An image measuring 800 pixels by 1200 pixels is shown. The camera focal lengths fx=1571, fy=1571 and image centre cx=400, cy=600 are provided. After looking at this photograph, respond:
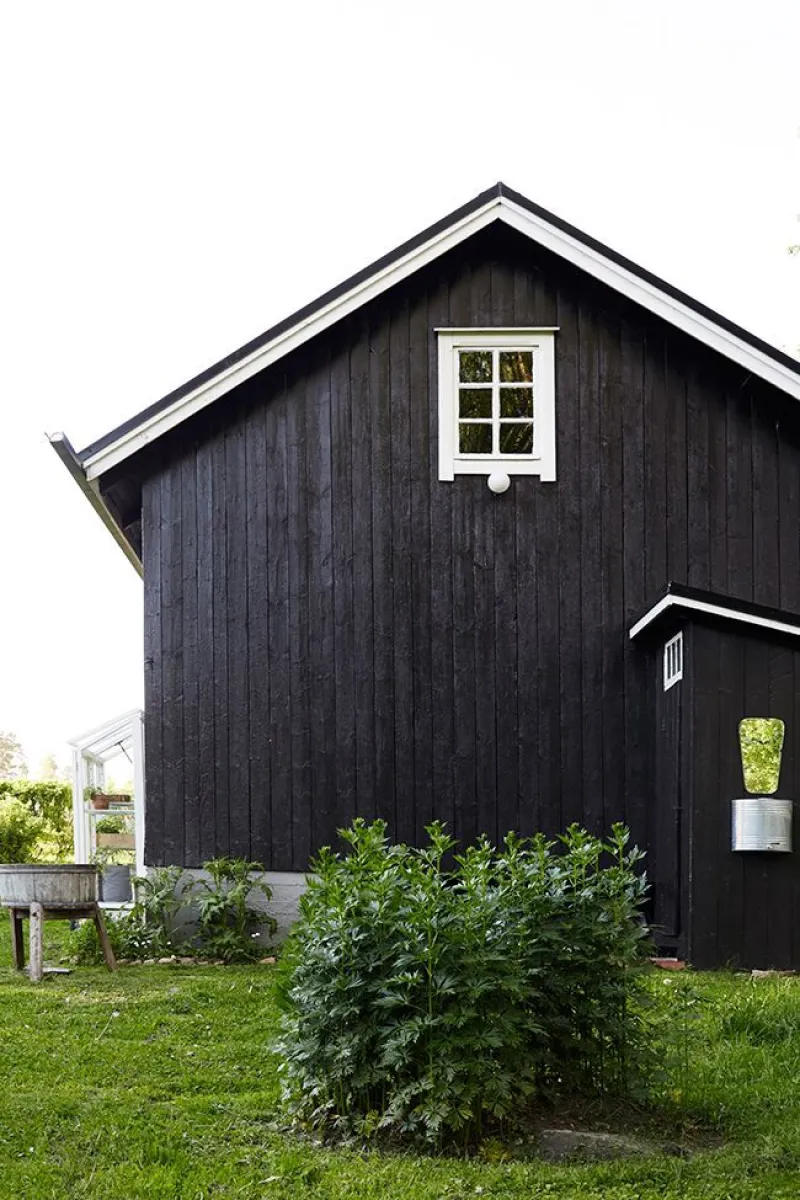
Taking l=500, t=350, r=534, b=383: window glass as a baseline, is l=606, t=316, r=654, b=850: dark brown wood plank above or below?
below

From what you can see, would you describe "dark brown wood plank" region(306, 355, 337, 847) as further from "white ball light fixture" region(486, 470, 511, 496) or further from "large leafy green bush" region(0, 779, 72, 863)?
"large leafy green bush" region(0, 779, 72, 863)

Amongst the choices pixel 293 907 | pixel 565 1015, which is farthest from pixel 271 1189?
pixel 293 907

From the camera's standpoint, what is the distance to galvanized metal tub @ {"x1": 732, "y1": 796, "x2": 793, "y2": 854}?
36.5 feet

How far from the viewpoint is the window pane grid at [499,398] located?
13.6 metres

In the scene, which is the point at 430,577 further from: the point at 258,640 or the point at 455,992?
the point at 455,992

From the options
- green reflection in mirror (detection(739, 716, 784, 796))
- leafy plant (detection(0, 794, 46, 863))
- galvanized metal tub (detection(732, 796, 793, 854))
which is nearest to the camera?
galvanized metal tub (detection(732, 796, 793, 854))

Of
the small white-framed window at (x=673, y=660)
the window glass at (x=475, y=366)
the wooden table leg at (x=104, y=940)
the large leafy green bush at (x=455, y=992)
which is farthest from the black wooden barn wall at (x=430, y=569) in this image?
the large leafy green bush at (x=455, y=992)

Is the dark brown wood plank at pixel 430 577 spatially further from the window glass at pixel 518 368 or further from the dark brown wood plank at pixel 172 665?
the dark brown wood plank at pixel 172 665

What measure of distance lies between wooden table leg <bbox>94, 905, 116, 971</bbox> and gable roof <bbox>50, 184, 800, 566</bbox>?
3950 millimetres

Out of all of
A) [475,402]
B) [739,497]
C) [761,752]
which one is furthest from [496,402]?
[761,752]

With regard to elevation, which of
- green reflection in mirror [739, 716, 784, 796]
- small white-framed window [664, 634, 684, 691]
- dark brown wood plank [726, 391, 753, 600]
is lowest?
green reflection in mirror [739, 716, 784, 796]

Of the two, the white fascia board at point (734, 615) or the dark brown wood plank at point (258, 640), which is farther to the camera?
the dark brown wood plank at point (258, 640)

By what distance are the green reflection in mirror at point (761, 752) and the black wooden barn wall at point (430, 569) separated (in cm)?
179

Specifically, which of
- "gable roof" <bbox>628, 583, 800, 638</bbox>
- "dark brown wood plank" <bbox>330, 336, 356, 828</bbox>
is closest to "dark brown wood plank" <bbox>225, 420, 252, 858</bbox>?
"dark brown wood plank" <bbox>330, 336, 356, 828</bbox>
